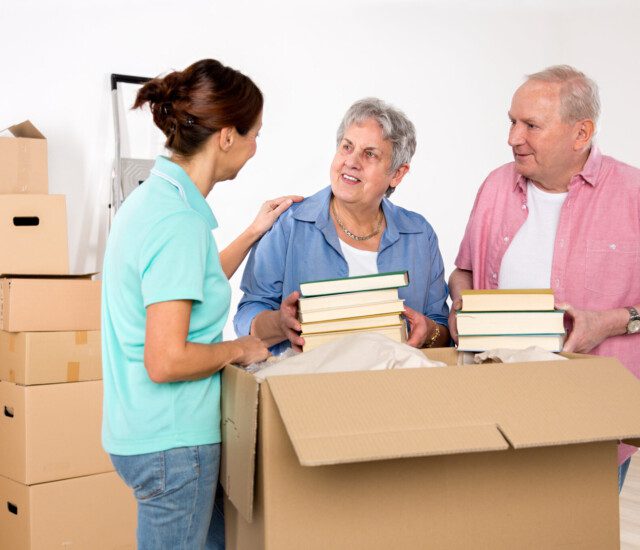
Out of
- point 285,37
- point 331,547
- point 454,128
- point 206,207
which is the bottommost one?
point 331,547

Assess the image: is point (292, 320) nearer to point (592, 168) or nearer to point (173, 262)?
point (173, 262)

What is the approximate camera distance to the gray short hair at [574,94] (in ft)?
5.47

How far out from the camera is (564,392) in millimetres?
1081

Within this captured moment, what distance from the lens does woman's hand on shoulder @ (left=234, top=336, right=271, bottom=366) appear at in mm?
1271

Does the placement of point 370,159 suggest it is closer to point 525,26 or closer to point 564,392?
point 564,392

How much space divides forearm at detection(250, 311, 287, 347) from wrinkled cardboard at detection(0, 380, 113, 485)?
1.36 metres

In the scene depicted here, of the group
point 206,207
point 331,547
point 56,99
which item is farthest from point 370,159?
point 56,99

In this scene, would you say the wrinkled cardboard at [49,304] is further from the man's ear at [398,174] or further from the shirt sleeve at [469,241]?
the shirt sleeve at [469,241]

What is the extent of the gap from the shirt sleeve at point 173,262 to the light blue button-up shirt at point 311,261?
2.09 feet

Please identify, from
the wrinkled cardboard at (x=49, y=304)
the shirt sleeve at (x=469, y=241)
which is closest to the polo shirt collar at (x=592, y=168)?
the shirt sleeve at (x=469, y=241)

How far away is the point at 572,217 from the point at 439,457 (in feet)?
2.67

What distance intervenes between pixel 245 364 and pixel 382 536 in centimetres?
38

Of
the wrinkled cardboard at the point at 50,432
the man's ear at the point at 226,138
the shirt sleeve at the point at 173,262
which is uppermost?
the man's ear at the point at 226,138

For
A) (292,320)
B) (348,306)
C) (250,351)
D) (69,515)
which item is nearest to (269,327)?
(292,320)
